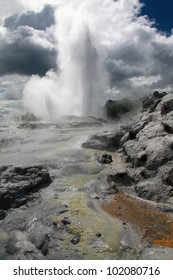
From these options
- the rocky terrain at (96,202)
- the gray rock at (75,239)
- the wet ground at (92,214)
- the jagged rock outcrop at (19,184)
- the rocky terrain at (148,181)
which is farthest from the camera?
the jagged rock outcrop at (19,184)

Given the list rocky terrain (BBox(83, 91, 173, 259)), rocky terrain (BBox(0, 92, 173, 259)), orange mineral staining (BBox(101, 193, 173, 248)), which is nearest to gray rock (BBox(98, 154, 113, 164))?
rocky terrain (BBox(0, 92, 173, 259))

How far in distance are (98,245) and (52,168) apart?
14881 millimetres

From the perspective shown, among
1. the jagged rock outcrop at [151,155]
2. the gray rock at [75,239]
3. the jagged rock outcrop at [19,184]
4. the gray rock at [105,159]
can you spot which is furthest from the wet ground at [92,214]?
the jagged rock outcrop at [151,155]

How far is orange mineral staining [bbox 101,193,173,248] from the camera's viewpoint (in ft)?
60.3

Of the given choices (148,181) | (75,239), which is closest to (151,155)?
(148,181)

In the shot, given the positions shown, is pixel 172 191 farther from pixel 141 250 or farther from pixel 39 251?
pixel 39 251

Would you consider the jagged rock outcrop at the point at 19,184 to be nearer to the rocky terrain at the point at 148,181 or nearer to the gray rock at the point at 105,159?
the rocky terrain at the point at 148,181

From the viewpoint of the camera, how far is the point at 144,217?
21000 millimetres

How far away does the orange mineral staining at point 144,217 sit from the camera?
1839cm

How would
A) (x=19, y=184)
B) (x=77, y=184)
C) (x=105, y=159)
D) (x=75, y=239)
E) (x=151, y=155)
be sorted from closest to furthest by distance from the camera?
(x=75, y=239)
(x=19, y=184)
(x=77, y=184)
(x=151, y=155)
(x=105, y=159)

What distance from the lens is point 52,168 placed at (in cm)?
3162

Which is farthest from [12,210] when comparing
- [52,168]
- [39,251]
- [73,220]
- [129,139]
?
A: [129,139]

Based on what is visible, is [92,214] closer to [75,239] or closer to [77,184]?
[75,239]

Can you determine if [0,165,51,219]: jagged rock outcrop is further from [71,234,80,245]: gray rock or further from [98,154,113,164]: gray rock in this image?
[98,154,113,164]: gray rock
